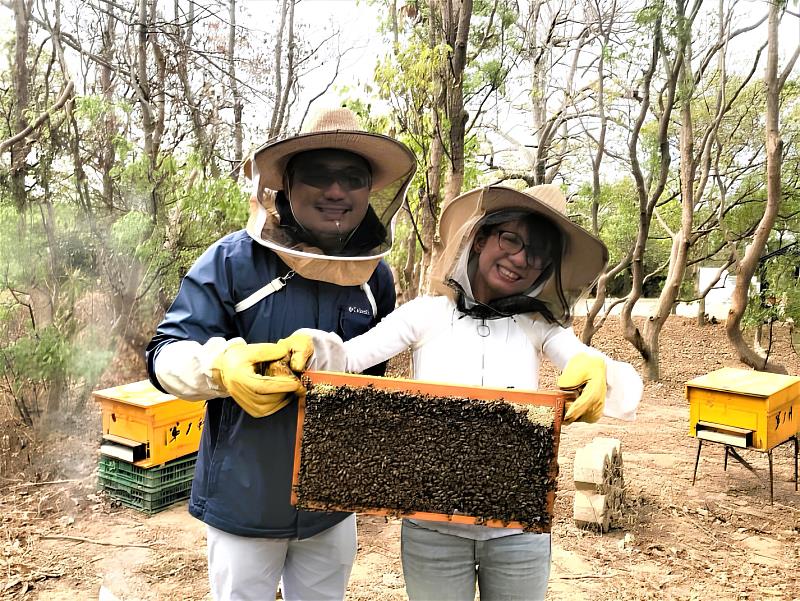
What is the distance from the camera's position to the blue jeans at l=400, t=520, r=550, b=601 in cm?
186

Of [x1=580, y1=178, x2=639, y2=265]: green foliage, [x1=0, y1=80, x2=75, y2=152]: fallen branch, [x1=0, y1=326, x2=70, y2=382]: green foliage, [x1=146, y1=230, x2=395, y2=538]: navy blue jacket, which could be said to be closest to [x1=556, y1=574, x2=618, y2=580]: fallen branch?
[x1=146, y1=230, x2=395, y2=538]: navy blue jacket

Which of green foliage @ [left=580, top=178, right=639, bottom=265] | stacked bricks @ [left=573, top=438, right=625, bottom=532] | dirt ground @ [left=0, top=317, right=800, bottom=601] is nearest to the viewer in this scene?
dirt ground @ [left=0, top=317, right=800, bottom=601]

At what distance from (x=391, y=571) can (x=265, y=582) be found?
2227 millimetres

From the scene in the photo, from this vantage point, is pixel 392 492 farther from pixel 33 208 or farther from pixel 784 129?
pixel 784 129

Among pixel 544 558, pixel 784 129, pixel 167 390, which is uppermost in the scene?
pixel 784 129

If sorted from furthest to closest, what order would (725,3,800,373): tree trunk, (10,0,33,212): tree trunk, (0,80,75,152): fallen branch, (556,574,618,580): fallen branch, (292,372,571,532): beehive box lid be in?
(725,3,800,373): tree trunk → (10,0,33,212): tree trunk → (0,80,75,152): fallen branch → (556,574,618,580): fallen branch → (292,372,571,532): beehive box lid

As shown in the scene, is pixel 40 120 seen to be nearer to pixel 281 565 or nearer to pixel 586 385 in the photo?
Answer: pixel 281 565

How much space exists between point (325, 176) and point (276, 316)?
49cm

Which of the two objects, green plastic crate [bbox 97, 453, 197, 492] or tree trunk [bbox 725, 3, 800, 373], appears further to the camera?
tree trunk [bbox 725, 3, 800, 373]

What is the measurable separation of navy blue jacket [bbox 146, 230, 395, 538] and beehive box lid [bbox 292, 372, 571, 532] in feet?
0.60

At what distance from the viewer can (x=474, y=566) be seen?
6.35 ft

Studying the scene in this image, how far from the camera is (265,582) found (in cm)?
200

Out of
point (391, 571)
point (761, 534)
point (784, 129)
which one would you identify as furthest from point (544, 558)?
point (784, 129)

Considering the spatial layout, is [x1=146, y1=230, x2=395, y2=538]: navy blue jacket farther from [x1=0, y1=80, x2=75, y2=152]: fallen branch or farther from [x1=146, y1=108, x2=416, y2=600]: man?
[x1=0, y1=80, x2=75, y2=152]: fallen branch
